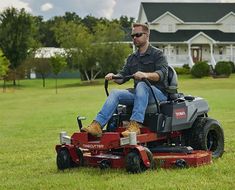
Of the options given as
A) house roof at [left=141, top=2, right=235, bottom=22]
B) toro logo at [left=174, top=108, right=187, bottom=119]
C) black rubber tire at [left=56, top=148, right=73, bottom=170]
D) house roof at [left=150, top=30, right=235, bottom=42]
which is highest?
house roof at [left=141, top=2, right=235, bottom=22]

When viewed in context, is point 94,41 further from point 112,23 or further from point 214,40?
point 214,40

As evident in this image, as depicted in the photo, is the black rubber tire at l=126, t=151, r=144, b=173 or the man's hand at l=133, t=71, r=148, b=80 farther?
the man's hand at l=133, t=71, r=148, b=80

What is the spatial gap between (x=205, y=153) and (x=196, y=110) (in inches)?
35.4

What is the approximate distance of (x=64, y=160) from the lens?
880cm

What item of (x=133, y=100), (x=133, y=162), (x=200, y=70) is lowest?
(x=133, y=162)

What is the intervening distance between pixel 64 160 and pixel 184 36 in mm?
74356

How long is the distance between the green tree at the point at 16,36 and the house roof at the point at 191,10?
17.0 meters

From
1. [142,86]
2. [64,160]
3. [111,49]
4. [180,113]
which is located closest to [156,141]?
[180,113]

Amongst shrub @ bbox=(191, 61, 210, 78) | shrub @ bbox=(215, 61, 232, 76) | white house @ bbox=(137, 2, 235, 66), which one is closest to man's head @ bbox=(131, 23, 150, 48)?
shrub @ bbox=(191, 61, 210, 78)

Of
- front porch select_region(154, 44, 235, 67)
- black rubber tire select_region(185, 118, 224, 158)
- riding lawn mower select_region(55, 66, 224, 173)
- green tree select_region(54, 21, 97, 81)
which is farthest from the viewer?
front porch select_region(154, 44, 235, 67)

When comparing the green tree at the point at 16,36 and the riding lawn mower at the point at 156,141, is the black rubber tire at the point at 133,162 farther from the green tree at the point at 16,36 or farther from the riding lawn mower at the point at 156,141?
the green tree at the point at 16,36

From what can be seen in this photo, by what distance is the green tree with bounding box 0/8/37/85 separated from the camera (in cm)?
8125

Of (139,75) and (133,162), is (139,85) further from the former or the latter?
(133,162)

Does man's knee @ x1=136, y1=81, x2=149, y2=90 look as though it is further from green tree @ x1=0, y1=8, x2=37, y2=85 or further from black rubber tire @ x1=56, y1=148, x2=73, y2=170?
green tree @ x1=0, y1=8, x2=37, y2=85
